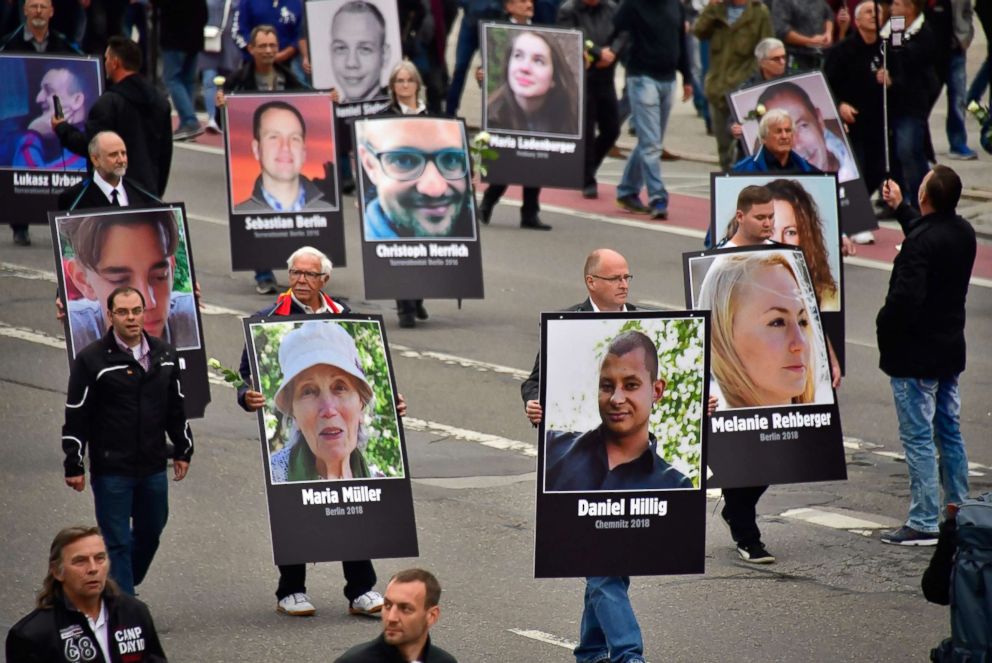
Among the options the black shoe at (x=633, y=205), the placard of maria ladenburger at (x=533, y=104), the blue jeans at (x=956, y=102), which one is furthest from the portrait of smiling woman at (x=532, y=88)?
the blue jeans at (x=956, y=102)

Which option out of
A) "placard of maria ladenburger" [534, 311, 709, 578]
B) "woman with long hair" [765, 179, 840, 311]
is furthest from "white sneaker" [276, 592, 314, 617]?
"woman with long hair" [765, 179, 840, 311]

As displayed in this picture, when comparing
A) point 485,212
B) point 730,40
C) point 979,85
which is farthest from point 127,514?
point 979,85

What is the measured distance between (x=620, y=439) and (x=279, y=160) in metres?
7.59

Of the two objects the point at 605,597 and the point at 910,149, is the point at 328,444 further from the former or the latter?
the point at 910,149

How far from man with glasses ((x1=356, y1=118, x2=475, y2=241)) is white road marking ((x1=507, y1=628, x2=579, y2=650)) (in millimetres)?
6280

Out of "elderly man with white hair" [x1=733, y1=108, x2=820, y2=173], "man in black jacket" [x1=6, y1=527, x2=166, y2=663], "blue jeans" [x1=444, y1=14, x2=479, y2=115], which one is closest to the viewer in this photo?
"man in black jacket" [x1=6, y1=527, x2=166, y2=663]

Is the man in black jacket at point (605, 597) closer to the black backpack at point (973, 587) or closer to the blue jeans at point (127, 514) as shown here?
the black backpack at point (973, 587)

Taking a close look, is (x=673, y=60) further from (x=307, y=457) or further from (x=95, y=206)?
(x=307, y=457)

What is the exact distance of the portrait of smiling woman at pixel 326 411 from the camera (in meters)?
9.44

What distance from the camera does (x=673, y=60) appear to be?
19.3m

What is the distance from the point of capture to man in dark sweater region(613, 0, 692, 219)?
19203 millimetres

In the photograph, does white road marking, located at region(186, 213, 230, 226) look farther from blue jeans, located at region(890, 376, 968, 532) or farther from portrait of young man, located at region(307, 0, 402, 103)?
blue jeans, located at region(890, 376, 968, 532)

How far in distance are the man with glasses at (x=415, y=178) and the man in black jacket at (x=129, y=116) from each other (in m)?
1.62

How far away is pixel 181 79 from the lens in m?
22.9
